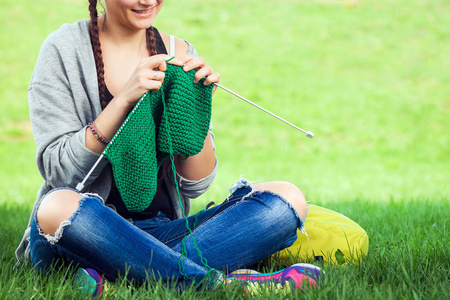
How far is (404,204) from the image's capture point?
3.19 m

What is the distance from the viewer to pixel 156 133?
1908 mm

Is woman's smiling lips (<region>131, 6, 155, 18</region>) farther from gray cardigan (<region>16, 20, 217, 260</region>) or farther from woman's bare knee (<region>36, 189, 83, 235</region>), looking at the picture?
woman's bare knee (<region>36, 189, 83, 235</region>)

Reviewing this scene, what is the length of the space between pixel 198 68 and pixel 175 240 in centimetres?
60

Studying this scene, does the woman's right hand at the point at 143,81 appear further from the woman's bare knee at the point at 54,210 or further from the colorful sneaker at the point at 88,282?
the colorful sneaker at the point at 88,282

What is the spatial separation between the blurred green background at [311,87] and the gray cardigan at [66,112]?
2399 mm

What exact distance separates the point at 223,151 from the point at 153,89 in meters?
4.74

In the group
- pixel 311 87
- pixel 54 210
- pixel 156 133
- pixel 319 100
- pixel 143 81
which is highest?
pixel 143 81

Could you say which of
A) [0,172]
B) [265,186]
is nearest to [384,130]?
[0,172]

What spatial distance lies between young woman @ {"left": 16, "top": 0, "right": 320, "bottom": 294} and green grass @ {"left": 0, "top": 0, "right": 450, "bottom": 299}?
2.11 ft

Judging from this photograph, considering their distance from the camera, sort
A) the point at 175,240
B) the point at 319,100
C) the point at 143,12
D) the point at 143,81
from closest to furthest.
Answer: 1. the point at 143,81
2. the point at 175,240
3. the point at 143,12
4. the point at 319,100

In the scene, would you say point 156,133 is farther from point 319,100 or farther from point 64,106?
point 319,100

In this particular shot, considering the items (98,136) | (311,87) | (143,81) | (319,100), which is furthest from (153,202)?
(311,87)

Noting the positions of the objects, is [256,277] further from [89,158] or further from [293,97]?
[293,97]

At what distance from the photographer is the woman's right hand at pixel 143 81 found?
1.72 metres
